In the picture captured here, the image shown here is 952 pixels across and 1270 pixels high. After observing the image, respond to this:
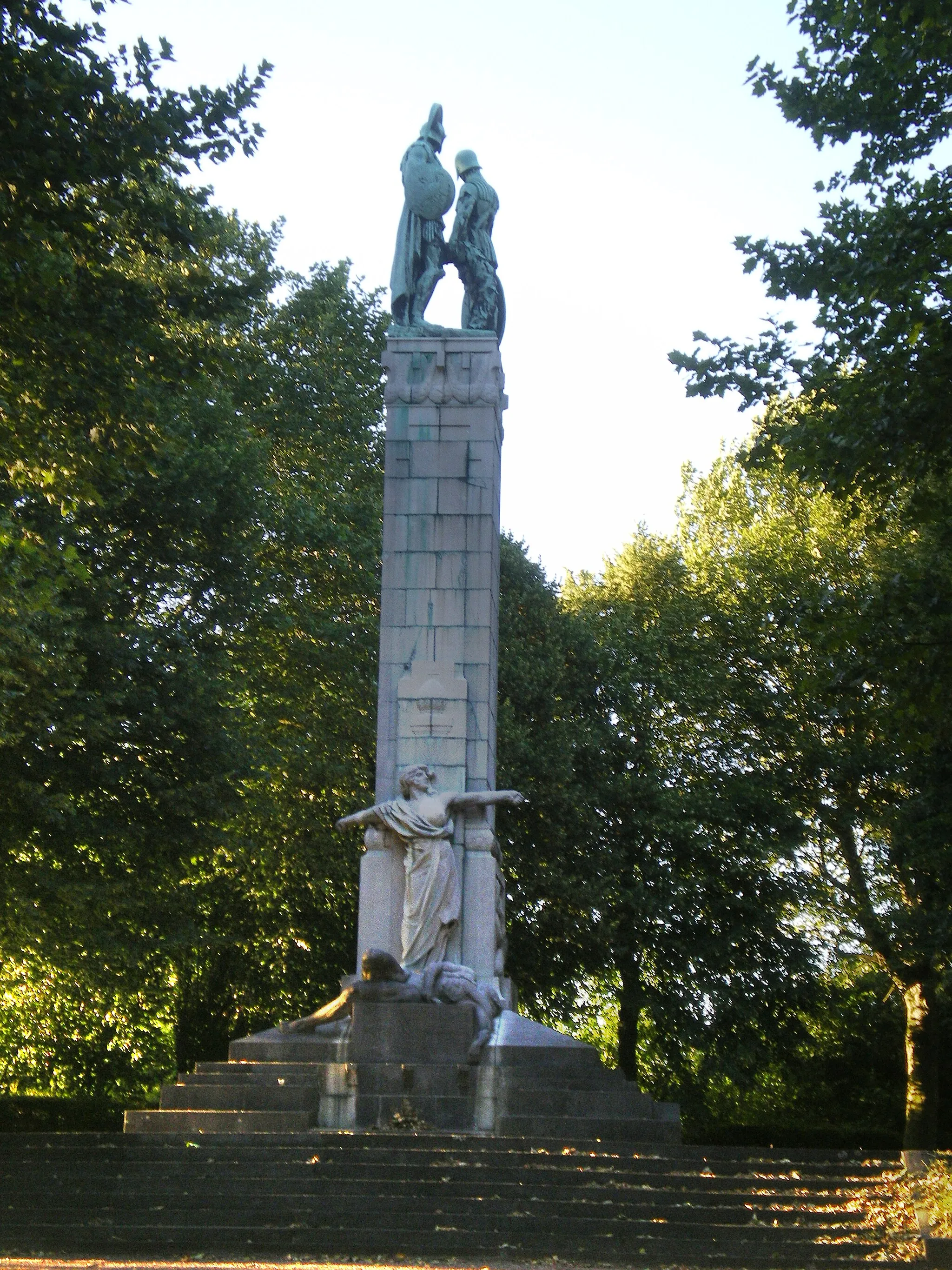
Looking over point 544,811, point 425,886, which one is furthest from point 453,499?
point 544,811

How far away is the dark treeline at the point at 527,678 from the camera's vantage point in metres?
13.7

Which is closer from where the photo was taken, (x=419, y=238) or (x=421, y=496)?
(x=421, y=496)

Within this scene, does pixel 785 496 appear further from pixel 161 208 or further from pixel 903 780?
pixel 161 208

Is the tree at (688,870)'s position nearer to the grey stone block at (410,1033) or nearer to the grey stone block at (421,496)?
the grey stone block at (421,496)

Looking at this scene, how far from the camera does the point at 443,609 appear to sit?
674 inches

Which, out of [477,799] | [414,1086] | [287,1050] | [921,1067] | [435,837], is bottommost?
[921,1067]

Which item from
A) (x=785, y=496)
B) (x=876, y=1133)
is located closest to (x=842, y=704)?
(x=876, y=1133)

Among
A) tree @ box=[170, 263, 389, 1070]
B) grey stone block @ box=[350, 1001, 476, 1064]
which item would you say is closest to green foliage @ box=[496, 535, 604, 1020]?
tree @ box=[170, 263, 389, 1070]

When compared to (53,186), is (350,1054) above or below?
below

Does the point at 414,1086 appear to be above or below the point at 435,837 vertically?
below

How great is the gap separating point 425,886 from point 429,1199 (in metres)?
4.36

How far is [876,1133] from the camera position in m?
26.4

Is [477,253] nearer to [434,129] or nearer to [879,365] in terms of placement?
[434,129]

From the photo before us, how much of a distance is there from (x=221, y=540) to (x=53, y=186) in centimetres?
1278
